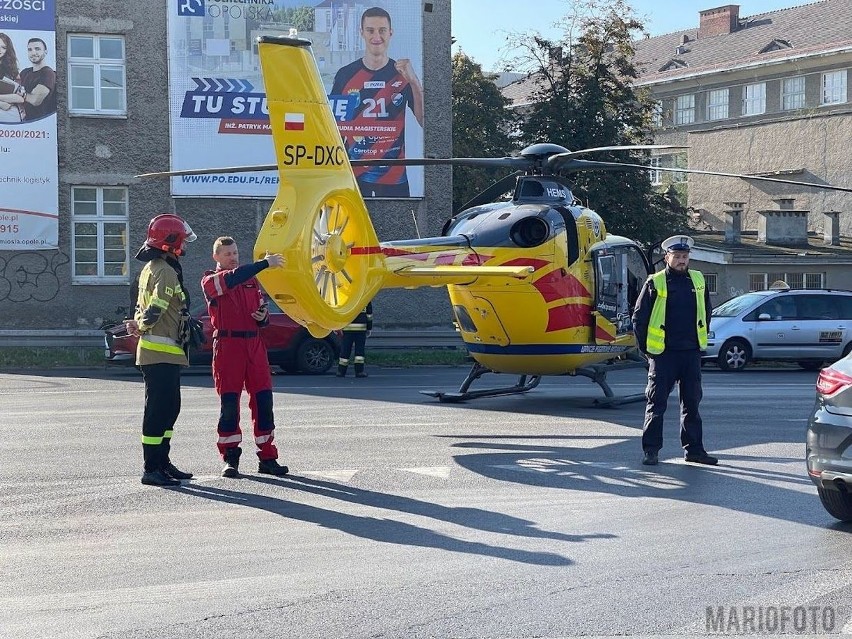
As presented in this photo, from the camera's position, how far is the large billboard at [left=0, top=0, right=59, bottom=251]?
27.0 m

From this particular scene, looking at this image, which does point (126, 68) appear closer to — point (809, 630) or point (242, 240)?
point (242, 240)

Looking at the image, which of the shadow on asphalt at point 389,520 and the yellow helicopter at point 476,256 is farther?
the yellow helicopter at point 476,256

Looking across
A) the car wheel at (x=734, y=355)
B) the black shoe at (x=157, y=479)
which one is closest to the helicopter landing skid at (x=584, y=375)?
the black shoe at (x=157, y=479)

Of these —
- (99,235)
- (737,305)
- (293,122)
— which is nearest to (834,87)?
(737,305)

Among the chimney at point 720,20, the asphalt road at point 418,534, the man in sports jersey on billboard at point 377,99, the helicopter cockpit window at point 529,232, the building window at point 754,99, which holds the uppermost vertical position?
the chimney at point 720,20

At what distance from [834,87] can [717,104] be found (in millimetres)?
6692

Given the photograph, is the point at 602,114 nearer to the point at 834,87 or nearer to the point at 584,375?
the point at 584,375

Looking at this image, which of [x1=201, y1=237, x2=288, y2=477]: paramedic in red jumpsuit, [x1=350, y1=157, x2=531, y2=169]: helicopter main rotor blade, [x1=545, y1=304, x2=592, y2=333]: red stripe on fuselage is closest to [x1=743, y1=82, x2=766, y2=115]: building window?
[x1=545, y1=304, x2=592, y2=333]: red stripe on fuselage

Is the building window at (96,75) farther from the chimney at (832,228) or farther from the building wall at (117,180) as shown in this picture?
the chimney at (832,228)

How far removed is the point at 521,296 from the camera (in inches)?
572

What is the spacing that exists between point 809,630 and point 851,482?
82.2 inches

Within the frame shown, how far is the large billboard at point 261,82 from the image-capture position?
28.0m

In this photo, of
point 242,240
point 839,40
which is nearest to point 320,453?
point 242,240

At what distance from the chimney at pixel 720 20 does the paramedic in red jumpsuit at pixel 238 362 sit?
58.5m
